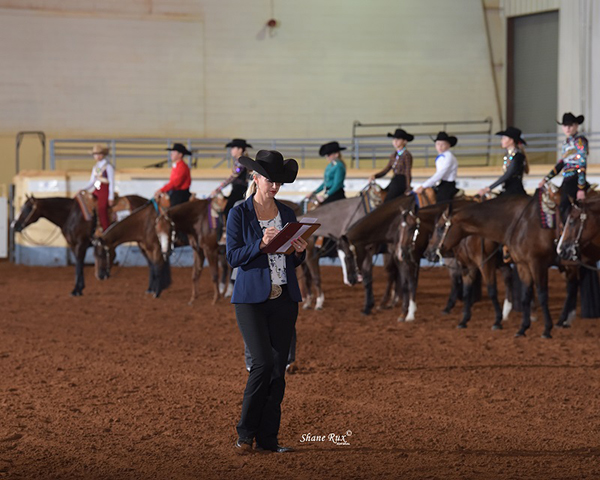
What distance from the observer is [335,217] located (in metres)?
13.8

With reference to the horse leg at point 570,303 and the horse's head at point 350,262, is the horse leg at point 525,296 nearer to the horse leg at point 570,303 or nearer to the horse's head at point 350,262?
the horse leg at point 570,303

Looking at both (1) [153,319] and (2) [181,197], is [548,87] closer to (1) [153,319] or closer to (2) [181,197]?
(2) [181,197]

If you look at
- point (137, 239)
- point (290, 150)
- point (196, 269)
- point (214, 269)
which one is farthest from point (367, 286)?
point (290, 150)

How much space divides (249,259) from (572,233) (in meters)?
6.41

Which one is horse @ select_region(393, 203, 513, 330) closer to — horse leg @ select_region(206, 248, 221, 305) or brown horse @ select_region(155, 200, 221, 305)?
horse leg @ select_region(206, 248, 221, 305)

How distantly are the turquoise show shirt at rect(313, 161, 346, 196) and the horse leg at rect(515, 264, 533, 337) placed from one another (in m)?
3.85

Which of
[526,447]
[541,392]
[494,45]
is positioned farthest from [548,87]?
[526,447]

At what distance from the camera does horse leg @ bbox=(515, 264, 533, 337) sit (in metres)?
10.8

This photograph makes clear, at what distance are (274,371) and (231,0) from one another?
22.0m

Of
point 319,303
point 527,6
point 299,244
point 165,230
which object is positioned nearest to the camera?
point 299,244

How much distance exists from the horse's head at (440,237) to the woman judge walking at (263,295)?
239 inches

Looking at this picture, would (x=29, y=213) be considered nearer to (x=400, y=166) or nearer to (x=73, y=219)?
(x=73, y=219)

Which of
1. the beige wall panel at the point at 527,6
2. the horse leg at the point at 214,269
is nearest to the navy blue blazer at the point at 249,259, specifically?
the horse leg at the point at 214,269

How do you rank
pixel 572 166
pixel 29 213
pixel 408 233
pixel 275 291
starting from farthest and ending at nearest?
1. pixel 29 213
2. pixel 408 233
3. pixel 572 166
4. pixel 275 291
